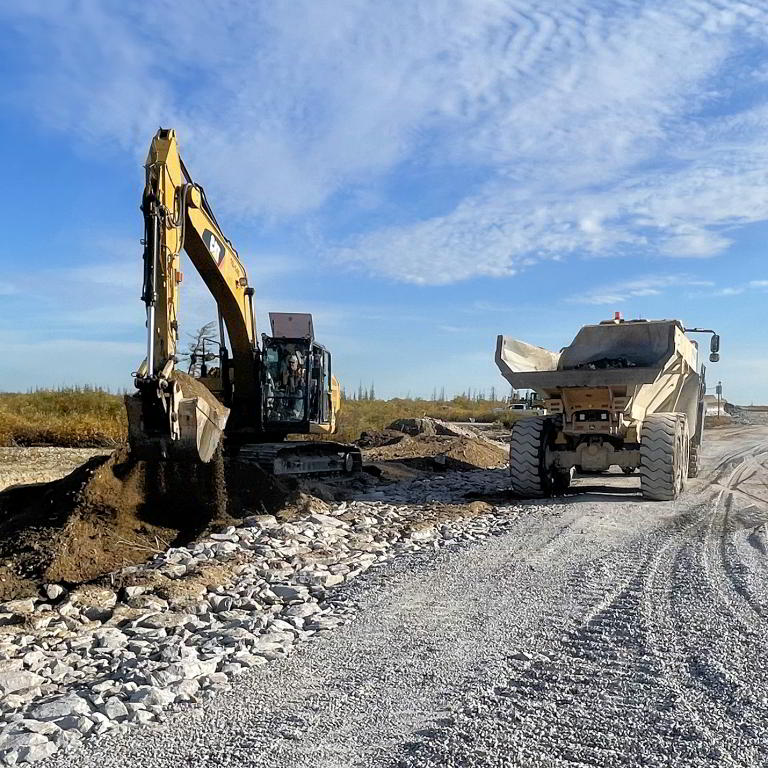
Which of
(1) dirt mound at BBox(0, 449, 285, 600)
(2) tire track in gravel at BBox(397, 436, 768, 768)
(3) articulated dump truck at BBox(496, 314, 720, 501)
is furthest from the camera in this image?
(3) articulated dump truck at BBox(496, 314, 720, 501)

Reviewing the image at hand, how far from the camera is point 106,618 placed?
20.2 ft

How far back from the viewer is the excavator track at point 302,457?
12.2 meters

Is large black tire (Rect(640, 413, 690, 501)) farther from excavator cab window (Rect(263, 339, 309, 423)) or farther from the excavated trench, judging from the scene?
excavator cab window (Rect(263, 339, 309, 423))

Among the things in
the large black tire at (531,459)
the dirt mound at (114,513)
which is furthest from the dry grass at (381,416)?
the dirt mound at (114,513)

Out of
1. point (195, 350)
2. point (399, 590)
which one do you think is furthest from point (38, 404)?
point (399, 590)

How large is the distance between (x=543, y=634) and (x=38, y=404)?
77.3 feet

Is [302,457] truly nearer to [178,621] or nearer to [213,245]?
[213,245]

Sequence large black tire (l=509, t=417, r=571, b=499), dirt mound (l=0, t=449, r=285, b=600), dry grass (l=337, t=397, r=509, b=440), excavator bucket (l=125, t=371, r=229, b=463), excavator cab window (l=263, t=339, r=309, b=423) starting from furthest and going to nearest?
dry grass (l=337, t=397, r=509, b=440)
excavator cab window (l=263, t=339, r=309, b=423)
large black tire (l=509, t=417, r=571, b=499)
excavator bucket (l=125, t=371, r=229, b=463)
dirt mound (l=0, t=449, r=285, b=600)

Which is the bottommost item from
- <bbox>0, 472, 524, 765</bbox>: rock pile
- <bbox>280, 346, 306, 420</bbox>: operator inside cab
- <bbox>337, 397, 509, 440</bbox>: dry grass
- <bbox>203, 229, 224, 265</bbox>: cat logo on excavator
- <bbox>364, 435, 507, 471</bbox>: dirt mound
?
<bbox>0, 472, 524, 765</bbox>: rock pile

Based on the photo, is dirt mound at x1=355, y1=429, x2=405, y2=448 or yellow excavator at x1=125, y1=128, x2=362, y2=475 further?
dirt mound at x1=355, y1=429, x2=405, y2=448

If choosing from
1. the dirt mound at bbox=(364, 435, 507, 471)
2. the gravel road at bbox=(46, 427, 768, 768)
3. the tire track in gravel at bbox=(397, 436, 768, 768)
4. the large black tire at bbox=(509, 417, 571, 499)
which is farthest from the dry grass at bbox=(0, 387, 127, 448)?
the tire track in gravel at bbox=(397, 436, 768, 768)

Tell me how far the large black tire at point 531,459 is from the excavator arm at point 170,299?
501 cm

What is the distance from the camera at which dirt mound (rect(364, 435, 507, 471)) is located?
17.2 meters

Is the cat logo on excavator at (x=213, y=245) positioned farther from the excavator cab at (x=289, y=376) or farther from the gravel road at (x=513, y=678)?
the gravel road at (x=513, y=678)
